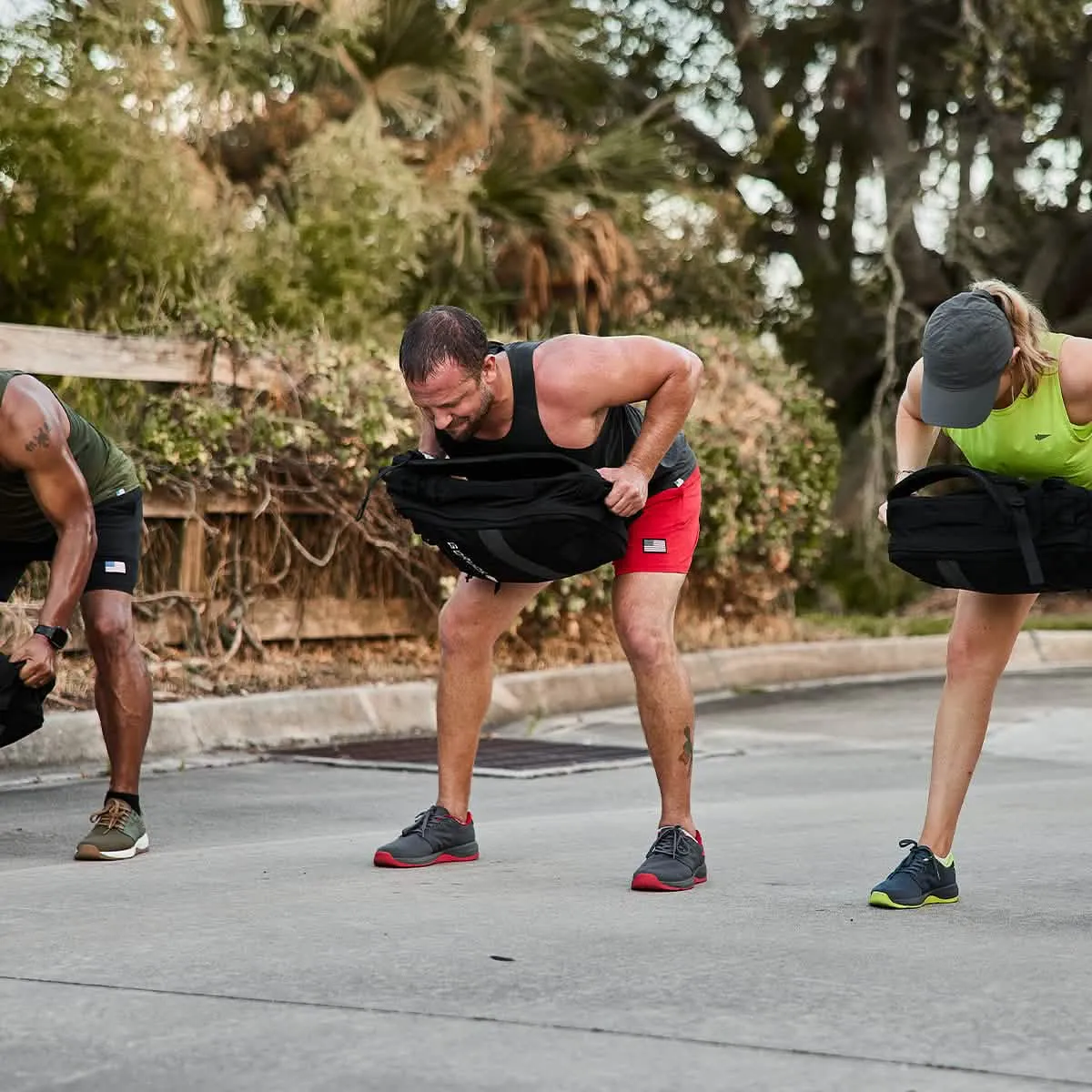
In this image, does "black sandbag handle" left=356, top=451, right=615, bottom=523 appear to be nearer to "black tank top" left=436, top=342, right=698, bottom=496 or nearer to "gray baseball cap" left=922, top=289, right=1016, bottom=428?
"black tank top" left=436, top=342, right=698, bottom=496

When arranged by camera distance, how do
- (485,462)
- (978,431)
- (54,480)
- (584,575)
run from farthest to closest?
(584,575)
(54,480)
(485,462)
(978,431)

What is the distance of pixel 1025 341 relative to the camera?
4.55m

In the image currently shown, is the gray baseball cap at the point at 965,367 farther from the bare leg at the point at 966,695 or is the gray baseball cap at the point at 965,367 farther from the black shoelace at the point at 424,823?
the black shoelace at the point at 424,823

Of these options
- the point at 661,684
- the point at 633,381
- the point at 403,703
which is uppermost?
the point at 633,381

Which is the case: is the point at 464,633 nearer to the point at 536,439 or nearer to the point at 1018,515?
the point at 536,439

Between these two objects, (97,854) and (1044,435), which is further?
(97,854)

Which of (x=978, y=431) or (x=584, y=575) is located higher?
(x=978, y=431)

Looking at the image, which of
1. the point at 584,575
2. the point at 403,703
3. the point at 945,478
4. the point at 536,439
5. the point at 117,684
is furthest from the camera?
the point at 584,575

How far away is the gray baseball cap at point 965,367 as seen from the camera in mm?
4434

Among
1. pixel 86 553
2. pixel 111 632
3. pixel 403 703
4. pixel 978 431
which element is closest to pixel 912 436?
pixel 978 431

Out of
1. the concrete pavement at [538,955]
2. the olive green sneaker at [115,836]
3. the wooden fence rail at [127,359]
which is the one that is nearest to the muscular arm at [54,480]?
the olive green sneaker at [115,836]

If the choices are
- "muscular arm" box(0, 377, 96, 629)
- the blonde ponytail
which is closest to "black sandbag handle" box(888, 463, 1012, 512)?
the blonde ponytail

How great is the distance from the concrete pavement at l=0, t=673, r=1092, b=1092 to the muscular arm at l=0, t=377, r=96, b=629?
31.3 inches

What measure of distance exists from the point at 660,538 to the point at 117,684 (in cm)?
175
